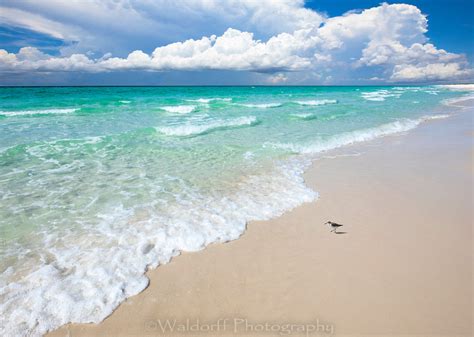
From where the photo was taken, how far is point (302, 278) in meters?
3.56

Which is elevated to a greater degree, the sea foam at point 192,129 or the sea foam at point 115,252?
the sea foam at point 192,129

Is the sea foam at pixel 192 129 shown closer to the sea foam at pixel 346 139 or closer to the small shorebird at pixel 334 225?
the sea foam at pixel 346 139

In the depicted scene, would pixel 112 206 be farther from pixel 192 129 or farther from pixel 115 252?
pixel 192 129

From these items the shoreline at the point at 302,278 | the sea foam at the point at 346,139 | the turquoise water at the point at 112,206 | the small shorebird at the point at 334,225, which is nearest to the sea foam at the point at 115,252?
the turquoise water at the point at 112,206

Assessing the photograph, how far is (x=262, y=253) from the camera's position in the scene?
162 inches

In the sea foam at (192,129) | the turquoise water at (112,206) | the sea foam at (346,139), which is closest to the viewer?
the turquoise water at (112,206)

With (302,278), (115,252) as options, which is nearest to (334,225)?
(302,278)

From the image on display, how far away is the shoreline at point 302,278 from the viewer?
298cm

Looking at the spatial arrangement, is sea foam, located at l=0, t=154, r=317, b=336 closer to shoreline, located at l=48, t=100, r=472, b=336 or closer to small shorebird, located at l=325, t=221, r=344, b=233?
shoreline, located at l=48, t=100, r=472, b=336

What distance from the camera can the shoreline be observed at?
9.79ft

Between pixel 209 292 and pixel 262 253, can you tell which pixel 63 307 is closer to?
pixel 209 292

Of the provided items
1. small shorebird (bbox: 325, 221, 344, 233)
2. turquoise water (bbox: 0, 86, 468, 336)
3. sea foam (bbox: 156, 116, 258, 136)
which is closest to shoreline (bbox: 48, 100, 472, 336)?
small shorebird (bbox: 325, 221, 344, 233)

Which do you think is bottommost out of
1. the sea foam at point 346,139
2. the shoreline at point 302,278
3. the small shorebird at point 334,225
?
the shoreline at point 302,278

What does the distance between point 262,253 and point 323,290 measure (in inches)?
41.3
